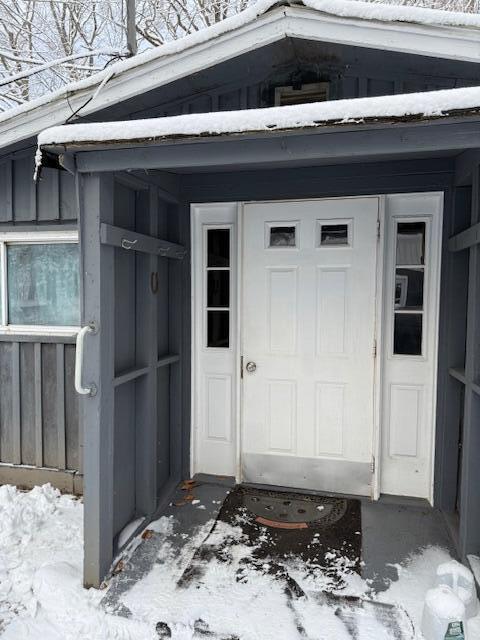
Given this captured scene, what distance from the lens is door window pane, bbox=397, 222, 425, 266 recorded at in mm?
2953

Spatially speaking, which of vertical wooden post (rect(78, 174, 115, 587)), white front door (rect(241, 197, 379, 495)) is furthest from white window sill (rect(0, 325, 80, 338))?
white front door (rect(241, 197, 379, 495))

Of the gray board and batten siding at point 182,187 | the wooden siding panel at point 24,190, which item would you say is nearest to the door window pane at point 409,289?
the gray board and batten siding at point 182,187

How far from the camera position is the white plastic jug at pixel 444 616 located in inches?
71.0

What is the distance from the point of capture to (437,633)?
6.00 feet

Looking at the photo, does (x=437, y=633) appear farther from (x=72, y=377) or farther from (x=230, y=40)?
(x=230, y=40)

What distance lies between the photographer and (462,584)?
2.01 m

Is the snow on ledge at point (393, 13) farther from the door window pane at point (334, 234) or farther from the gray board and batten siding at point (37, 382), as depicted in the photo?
the gray board and batten siding at point (37, 382)

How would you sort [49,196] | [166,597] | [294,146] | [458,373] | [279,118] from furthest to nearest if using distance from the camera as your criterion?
[49,196] → [458,373] → [166,597] → [294,146] → [279,118]

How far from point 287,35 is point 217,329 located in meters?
1.90

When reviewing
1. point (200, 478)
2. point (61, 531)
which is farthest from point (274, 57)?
point (61, 531)

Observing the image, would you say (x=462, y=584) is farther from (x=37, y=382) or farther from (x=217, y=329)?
(x=37, y=382)

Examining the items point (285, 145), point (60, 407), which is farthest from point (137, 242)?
point (60, 407)

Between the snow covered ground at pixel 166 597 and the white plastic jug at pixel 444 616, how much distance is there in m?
0.12

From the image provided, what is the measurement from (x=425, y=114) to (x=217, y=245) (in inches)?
73.5
